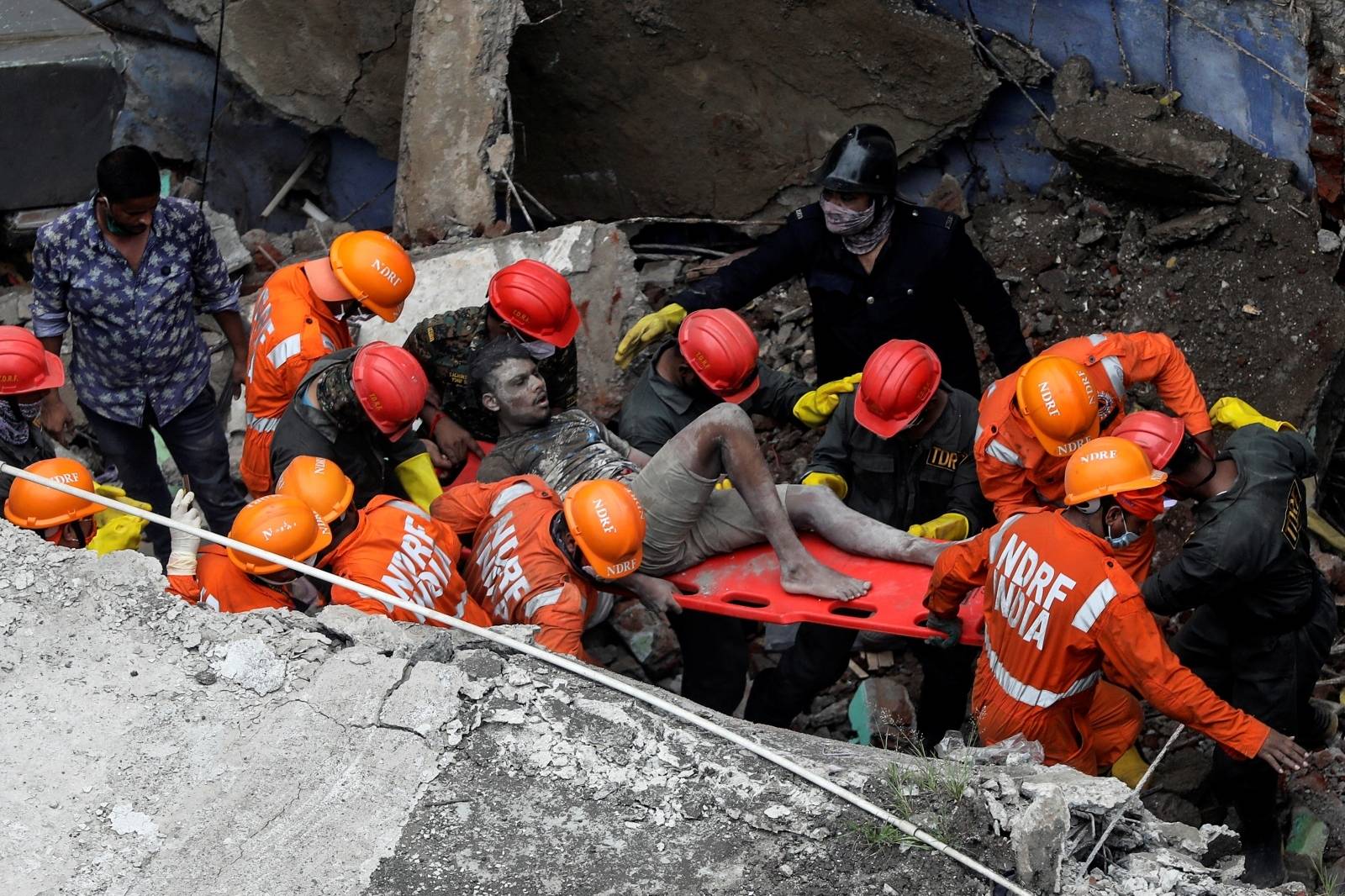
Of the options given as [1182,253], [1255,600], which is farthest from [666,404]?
[1182,253]

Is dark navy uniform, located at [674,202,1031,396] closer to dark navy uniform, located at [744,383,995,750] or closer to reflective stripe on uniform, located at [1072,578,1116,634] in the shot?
dark navy uniform, located at [744,383,995,750]

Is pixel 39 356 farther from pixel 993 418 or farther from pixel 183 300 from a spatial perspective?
pixel 993 418

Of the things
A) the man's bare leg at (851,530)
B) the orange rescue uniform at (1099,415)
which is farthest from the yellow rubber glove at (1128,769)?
the man's bare leg at (851,530)

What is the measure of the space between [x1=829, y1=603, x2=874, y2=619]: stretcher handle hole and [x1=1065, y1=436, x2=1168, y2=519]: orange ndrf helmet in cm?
92

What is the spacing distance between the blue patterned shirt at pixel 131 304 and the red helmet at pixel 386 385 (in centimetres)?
101

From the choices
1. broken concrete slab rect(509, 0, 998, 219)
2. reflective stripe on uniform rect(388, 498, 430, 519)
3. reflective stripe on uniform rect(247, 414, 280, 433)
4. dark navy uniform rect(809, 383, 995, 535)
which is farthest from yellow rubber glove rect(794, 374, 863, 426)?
broken concrete slab rect(509, 0, 998, 219)

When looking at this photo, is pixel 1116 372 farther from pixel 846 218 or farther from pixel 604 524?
pixel 604 524

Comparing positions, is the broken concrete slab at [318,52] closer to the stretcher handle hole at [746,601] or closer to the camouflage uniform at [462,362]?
the camouflage uniform at [462,362]

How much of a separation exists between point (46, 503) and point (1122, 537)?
3.46m

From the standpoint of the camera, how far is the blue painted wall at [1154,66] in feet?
21.5

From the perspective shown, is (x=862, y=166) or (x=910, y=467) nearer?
(x=910, y=467)

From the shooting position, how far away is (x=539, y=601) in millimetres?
4480

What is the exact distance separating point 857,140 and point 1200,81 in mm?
2420

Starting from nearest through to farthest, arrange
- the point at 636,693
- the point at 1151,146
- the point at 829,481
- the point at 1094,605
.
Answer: the point at 636,693 < the point at 1094,605 < the point at 829,481 < the point at 1151,146
